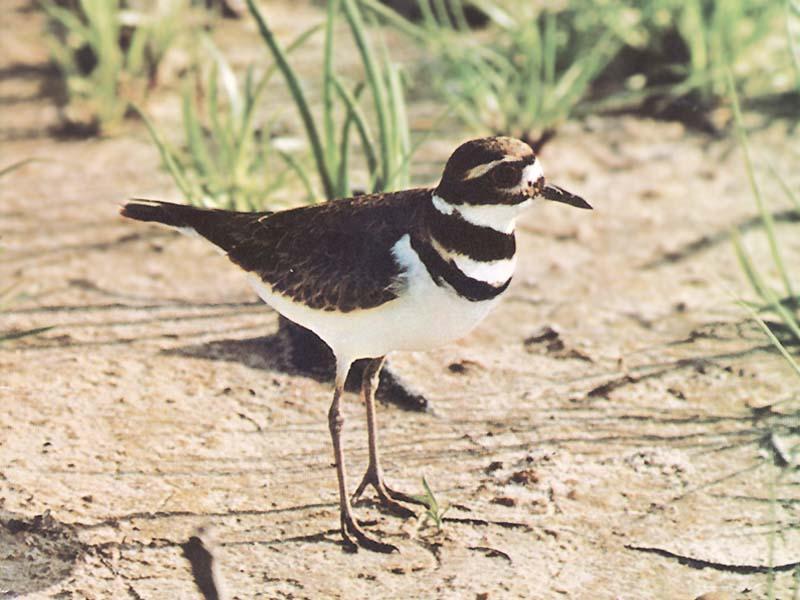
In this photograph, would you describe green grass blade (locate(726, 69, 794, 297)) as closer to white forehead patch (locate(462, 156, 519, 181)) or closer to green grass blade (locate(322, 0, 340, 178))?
white forehead patch (locate(462, 156, 519, 181))

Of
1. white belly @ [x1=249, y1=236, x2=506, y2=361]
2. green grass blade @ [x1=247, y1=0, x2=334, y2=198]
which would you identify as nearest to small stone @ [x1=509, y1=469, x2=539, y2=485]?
white belly @ [x1=249, y1=236, x2=506, y2=361]

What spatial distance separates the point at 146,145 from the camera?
5.79 meters

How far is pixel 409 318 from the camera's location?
3.13 meters

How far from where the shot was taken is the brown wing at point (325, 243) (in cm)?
321

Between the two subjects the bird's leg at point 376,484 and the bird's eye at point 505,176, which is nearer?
the bird's eye at point 505,176

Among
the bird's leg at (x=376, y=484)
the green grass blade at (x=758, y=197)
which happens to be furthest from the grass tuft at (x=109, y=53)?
the green grass blade at (x=758, y=197)

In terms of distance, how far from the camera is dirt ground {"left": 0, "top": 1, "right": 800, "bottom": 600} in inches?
126

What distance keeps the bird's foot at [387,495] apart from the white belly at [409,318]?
16.2 inches

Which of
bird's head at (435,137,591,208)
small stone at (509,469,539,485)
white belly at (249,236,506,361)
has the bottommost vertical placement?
small stone at (509,469,539,485)

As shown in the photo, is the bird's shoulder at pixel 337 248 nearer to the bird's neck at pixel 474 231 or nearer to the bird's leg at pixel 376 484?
the bird's neck at pixel 474 231

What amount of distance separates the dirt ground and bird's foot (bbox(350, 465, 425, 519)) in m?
0.04

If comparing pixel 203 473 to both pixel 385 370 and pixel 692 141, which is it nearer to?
pixel 385 370

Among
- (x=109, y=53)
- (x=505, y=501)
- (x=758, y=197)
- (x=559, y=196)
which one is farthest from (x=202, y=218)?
(x=109, y=53)

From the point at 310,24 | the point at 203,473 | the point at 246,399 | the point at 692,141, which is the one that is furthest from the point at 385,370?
the point at 310,24
